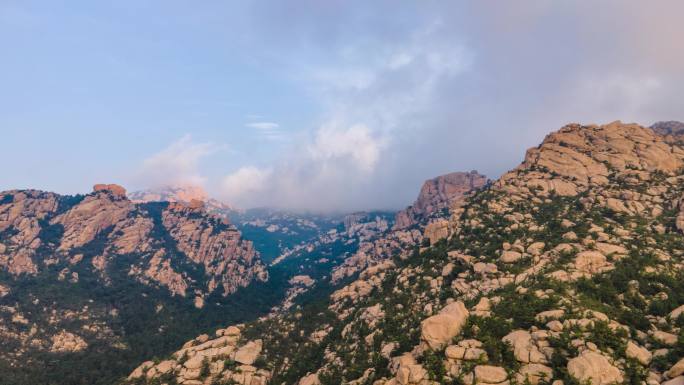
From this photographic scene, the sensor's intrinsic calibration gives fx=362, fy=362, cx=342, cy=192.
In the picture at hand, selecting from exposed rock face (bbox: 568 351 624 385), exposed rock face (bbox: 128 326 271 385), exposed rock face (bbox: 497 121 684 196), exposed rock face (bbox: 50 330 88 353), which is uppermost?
exposed rock face (bbox: 497 121 684 196)

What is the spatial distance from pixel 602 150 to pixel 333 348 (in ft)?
428

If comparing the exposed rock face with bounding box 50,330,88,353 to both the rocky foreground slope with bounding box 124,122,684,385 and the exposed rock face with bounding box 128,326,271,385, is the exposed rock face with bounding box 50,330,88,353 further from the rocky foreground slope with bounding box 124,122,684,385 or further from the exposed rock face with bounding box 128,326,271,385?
the rocky foreground slope with bounding box 124,122,684,385

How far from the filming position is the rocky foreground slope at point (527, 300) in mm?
46219

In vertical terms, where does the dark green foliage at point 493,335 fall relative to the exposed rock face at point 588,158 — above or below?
below

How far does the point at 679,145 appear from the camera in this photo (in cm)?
15150

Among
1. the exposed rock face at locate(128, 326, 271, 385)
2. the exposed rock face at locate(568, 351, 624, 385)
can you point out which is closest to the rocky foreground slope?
the exposed rock face at locate(568, 351, 624, 385)

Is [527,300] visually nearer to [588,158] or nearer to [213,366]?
[213,366]

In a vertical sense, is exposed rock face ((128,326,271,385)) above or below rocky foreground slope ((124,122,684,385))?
below

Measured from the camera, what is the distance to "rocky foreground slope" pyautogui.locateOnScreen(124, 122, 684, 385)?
46219 millimetres

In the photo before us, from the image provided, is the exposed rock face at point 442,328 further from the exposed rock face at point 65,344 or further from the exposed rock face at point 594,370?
the exposed rock face at point 65,344

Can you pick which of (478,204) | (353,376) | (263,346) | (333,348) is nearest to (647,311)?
(353,376)

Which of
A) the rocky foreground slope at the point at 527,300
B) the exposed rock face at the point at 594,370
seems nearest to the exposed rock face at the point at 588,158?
the rocky foreground slope at the point at 527,300

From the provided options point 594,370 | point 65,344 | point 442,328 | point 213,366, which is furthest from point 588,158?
point 65,344

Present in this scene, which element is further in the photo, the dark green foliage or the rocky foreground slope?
the dark green foliage
